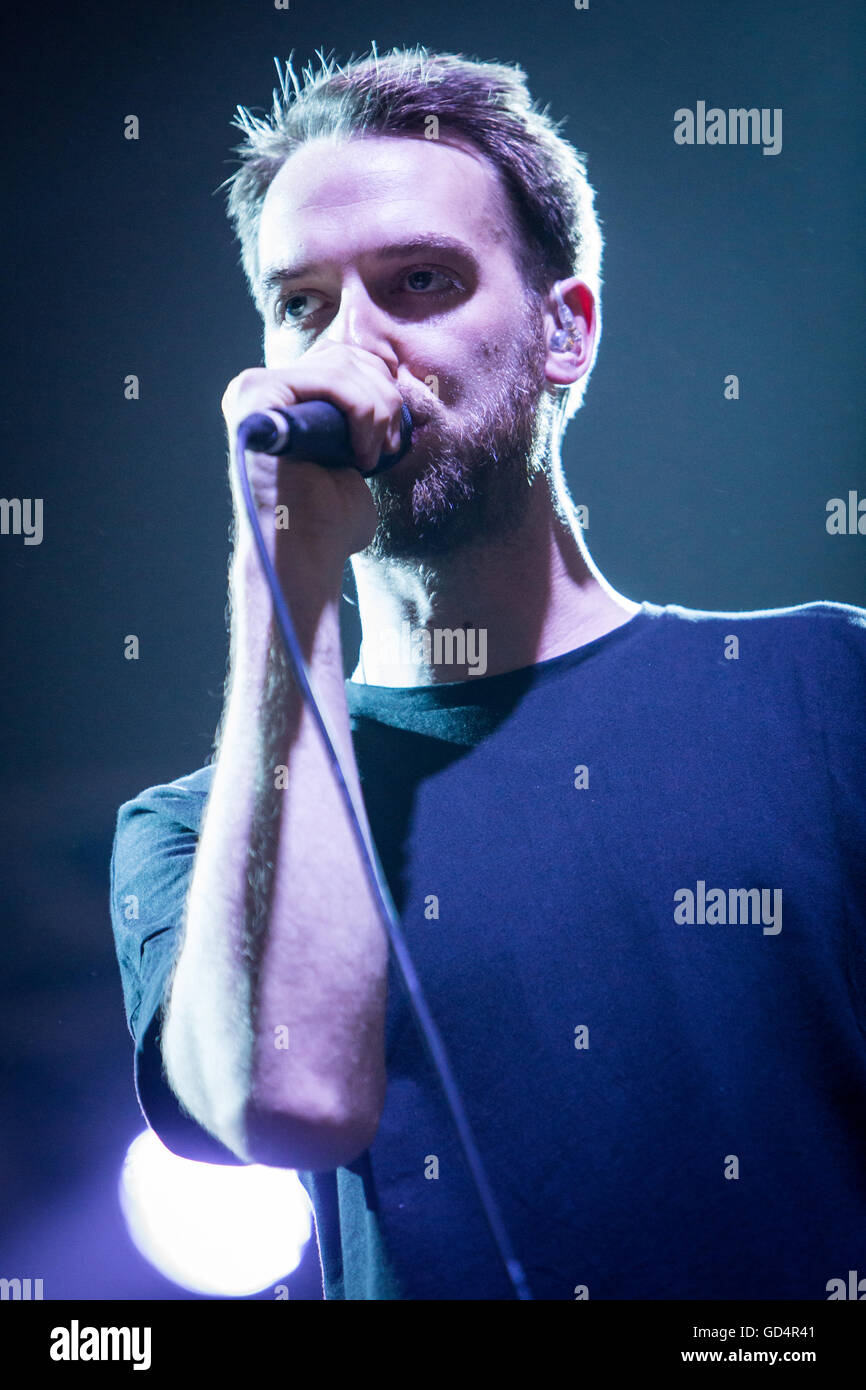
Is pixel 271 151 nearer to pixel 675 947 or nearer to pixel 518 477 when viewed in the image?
pixel 518 477

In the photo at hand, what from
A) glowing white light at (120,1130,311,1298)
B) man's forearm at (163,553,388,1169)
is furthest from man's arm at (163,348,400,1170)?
glowing white light at (120,1130,311,1298)

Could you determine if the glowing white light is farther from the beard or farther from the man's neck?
the beard

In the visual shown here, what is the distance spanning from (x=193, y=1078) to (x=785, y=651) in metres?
0.74

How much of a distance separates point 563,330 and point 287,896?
0.76m

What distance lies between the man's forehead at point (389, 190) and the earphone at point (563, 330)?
0.10 meters

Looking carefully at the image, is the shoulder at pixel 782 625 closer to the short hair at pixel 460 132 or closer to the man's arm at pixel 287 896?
the short hair at pixel 460 132

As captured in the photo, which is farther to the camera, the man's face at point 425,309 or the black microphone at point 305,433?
the man's face at point 425,309

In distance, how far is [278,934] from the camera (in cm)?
85

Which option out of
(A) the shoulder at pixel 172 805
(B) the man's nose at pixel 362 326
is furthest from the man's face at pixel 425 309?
(A) the shoulder at pixel 172 805

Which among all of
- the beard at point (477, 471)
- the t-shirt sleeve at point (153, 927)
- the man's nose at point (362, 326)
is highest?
the man's nose at point (362, 326)

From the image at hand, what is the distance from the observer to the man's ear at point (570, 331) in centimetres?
118

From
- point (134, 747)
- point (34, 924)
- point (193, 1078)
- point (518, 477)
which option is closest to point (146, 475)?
point (134, 747)

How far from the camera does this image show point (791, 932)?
958 mm

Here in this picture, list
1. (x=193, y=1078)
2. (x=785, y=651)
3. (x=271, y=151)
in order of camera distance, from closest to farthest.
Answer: (x=193, y=1078), (x=785, y=651), (x=271, y=151)
